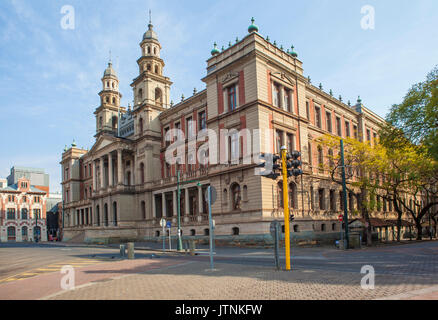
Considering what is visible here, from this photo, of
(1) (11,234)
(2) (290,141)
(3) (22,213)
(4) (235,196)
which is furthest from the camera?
(3) (22,213)

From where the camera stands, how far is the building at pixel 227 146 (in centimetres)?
3153

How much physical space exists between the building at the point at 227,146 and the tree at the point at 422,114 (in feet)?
35.4

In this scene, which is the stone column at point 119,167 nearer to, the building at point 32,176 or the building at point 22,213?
the building at point 22,213

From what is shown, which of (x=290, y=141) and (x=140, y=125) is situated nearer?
(x=290, y=141)

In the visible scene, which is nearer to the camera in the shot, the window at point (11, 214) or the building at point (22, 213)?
the building at point (22, 213)

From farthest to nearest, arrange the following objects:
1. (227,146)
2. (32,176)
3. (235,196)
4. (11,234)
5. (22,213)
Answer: (32,176), (22,213), (11,234), (227,146), (235,196)

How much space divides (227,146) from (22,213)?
70834mm

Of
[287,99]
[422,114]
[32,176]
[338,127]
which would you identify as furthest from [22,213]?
[422,114]

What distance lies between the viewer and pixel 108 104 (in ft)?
210

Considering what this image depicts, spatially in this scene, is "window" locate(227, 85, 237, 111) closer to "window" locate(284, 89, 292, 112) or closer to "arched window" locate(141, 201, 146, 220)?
"window" locate(284, 89, 292, 112)

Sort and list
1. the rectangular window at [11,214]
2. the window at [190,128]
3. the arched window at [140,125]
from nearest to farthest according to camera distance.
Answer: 1. the window at [190,128]
2. the arched window at [140,125]
3. the rectangular window at [11,214]

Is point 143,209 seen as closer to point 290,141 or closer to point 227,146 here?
point 227,146

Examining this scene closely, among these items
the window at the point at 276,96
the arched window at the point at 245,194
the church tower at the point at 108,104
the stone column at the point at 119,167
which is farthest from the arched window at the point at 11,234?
the window at the point at 276,96
